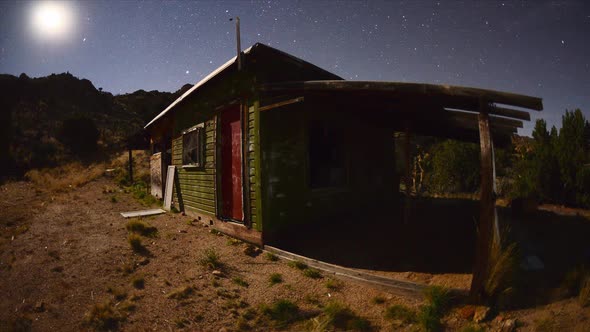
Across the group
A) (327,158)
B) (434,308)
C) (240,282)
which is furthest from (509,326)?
(327,158)

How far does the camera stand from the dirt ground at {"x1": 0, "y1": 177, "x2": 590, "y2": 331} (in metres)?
3.20

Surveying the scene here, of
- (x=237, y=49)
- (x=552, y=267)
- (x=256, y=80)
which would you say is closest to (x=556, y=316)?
(x=552, y=267)

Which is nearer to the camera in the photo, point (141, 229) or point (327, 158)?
point (141, 229)

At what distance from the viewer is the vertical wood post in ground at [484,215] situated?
3.21 meters

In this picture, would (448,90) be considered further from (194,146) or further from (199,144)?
(194,146)

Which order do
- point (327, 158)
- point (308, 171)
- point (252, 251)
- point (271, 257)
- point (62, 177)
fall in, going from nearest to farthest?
point (271, 257) → point (252, 251) → point (308, 171) → point (327, 158) → point (62, 177)

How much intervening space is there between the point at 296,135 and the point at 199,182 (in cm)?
371

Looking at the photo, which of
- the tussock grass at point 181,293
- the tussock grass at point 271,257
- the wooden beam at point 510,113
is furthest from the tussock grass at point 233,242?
the wooden beam at point 510,113

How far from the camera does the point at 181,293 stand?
152 inches

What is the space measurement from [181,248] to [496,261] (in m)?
5.63

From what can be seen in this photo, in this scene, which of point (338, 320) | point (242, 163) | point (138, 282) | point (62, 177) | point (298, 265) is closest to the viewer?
point (338, 320)

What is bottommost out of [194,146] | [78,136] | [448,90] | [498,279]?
[498,279]

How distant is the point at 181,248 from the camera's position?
5789 mm

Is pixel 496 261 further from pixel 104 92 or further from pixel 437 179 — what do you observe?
pixel 104 92
